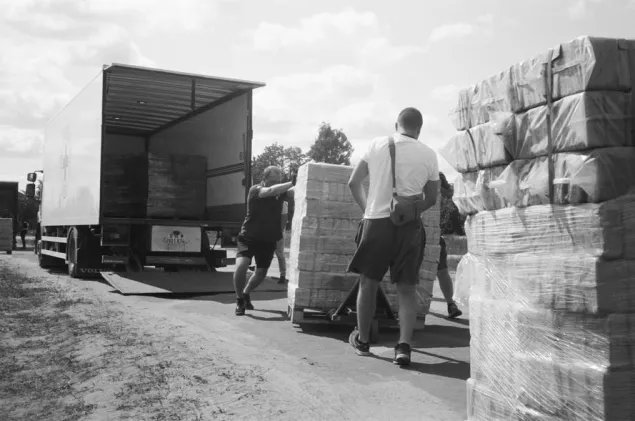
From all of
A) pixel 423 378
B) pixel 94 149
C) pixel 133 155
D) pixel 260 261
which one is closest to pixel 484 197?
pixel 423 378

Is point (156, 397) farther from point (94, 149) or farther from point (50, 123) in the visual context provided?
point (50, 123)

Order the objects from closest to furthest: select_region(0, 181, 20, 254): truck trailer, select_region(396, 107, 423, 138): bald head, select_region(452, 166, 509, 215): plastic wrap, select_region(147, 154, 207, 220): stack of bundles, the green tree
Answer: select_region(452, 166, 509, 215): plastic wrap < select_region(396, 107, 423, 138): bald head < select_region(147, 154, 207, 220): stack of bundles < select_region(0, 181, 20, 254): truck trailer < the green tree

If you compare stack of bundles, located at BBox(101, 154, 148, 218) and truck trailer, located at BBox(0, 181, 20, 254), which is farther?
truck trailer, located at BBox(0, 181, 20, 254)

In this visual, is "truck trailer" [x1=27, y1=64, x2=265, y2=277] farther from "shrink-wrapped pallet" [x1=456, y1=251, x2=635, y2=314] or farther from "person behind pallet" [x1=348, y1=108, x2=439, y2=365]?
"shrink-wrapped pallet" [x1=456, y1=251, x2=635, y2=314]

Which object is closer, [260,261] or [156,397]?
[156,397]

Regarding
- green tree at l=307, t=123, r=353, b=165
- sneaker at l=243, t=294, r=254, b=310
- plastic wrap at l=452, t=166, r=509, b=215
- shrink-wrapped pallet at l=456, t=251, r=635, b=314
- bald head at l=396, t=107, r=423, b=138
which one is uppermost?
green tree at l=307, t=123, r=353, b=165

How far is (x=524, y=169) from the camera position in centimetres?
318

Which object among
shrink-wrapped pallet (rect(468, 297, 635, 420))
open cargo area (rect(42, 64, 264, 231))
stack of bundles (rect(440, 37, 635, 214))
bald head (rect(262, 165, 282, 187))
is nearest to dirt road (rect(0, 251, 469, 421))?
shrink-wrapped pallet (rect(468, 297, 635, 420))

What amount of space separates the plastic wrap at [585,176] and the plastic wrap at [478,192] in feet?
0.90

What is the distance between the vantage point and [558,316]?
292 centimetres

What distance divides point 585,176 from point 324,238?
4111mm

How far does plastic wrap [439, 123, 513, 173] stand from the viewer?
131 inches

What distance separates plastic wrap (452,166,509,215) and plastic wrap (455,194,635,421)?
0.10m

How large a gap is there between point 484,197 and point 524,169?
1.12 ft
